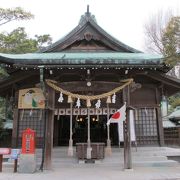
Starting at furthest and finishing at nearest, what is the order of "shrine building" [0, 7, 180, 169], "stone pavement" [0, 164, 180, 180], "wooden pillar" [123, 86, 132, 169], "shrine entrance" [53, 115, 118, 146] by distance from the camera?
"shrine entrance" [53, 115, 118, 146] < "shrine building" [0, 7, 180, 169] < "wooden pillar" [123, 86, 132, 169] < "stone pavement" [0, 164, 180, 180]

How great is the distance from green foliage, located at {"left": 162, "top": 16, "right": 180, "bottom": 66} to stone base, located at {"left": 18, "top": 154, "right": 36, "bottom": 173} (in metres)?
8.42

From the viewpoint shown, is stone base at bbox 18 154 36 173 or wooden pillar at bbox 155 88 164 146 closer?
stone base at bbox 18 154 36 173

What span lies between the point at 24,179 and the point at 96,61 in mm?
5624

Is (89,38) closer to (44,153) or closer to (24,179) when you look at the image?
(44,153)

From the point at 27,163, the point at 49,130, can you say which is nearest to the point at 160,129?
the point at 49,130

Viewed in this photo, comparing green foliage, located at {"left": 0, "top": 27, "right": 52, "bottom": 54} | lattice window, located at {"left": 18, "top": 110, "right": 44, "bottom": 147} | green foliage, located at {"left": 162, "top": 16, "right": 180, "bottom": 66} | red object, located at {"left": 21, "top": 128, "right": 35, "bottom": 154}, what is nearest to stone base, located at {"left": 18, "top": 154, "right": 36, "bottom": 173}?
red object, located at {"left": 21, "top": 128, "right": 35, "bottom": 154}

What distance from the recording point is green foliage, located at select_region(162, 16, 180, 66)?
13.9 meters

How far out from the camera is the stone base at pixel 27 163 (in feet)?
35.8

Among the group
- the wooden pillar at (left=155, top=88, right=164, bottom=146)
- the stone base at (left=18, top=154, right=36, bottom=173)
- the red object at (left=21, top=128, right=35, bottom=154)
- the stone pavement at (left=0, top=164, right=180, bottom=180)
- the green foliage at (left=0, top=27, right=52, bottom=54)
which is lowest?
the stone pavement at (left=0, top=164, right=180, bottom=180)

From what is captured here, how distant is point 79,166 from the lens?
12516 millimetres

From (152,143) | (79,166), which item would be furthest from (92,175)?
(152,143)

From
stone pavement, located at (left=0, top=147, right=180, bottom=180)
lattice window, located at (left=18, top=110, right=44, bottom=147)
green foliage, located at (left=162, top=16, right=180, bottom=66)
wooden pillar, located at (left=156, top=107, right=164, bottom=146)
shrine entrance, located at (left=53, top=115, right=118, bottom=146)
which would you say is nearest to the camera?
stone pavement, located at (left=0, top=147, right=180, bottom=180)

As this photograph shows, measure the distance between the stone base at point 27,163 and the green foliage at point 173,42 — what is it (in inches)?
331

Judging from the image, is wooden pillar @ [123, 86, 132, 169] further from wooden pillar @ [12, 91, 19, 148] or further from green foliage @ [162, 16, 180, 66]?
wooden pillar @ [12, 91, 19, 148]
